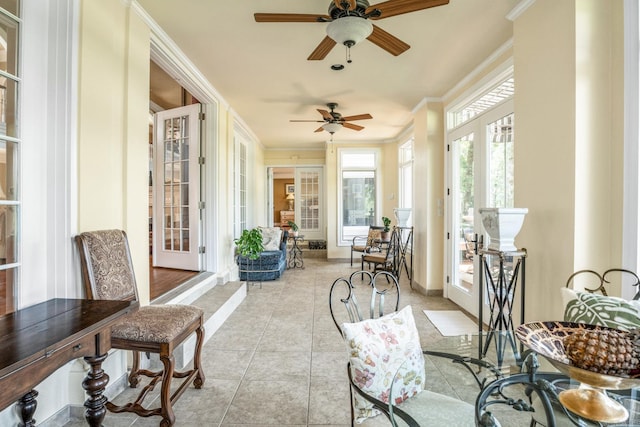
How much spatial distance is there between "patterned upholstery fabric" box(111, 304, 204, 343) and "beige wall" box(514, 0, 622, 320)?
2452 mm

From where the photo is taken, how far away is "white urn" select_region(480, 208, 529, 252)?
2.19 meters

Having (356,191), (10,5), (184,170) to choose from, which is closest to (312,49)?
(10,5)

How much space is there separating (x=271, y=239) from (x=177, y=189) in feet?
6.81

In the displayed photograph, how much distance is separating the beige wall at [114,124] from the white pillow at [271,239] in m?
3.35

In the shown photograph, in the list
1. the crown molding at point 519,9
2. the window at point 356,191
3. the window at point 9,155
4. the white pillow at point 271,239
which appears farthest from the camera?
the window at point 356,191

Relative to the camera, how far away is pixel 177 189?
4.31m

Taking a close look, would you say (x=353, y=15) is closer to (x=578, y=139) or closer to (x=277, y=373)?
(x=578, y=139)

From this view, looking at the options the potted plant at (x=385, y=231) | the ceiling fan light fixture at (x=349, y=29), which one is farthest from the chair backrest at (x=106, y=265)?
the potted plant at (x=385, y=231)

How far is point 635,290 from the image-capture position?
1786mm

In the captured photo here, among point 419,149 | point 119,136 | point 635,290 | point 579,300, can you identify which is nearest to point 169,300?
point 119,136

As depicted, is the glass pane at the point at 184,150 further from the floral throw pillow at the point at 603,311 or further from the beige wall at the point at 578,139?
the floral throw pillow at the point at 603,311

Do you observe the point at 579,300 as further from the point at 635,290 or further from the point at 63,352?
the point at 63,352

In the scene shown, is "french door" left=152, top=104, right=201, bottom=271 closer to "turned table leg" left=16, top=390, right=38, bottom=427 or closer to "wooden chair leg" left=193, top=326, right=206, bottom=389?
"wooden chair leg" left=193, top=326, right=206, bottom=389

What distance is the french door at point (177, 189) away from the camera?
13.6 ft
